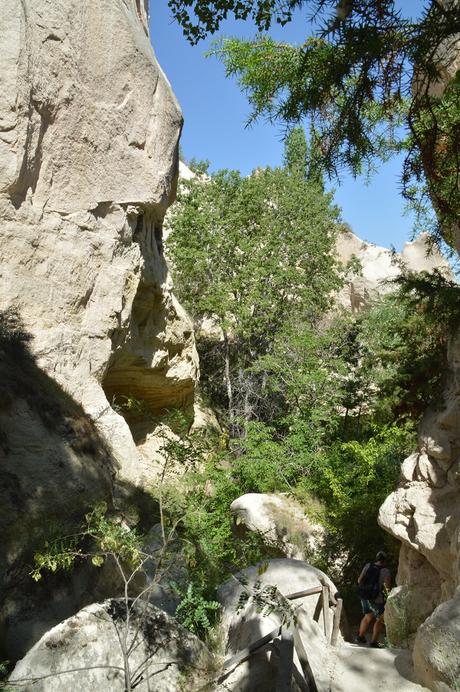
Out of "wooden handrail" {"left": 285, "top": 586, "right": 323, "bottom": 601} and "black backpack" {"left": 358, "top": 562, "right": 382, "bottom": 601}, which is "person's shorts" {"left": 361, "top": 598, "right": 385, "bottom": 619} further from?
"wooden handrail" {"left": 285, "top": 586, "right": 323, "bottom": 601}

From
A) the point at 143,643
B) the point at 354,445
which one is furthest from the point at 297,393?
the point at 143,643

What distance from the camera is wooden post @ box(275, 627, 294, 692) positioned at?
166 inches

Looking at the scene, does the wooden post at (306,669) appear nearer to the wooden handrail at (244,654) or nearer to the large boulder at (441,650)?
the wooden handrail at (244,654)

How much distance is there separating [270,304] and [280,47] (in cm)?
1353

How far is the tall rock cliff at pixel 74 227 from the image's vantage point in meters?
6.74

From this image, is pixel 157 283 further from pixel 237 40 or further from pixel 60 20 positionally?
pixel 237 40

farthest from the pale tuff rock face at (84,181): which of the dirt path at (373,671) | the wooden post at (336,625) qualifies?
the dirt path at (373,671)

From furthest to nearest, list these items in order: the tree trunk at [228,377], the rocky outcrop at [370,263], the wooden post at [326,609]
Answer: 1. the rocky outcrop at [370,263]
2. the tree trunk at [228,377]
3. the wooden post at [326,609]

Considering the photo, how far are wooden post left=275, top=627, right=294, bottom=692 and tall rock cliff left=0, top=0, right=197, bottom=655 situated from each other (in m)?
2.56

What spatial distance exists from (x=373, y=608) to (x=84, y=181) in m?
7.76

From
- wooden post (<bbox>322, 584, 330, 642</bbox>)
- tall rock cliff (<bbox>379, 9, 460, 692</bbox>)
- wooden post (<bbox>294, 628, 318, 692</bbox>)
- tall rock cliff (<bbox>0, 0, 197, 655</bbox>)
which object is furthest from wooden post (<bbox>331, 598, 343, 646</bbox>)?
tall rock cliff (<bbox>0, 0, 197, 655</bbox>)

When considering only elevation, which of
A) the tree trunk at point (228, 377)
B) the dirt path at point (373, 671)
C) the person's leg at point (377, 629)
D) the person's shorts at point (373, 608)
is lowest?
the person's leg at point (377, 629)

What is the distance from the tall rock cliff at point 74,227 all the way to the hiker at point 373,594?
3458 millimetres

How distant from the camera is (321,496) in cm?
1250
